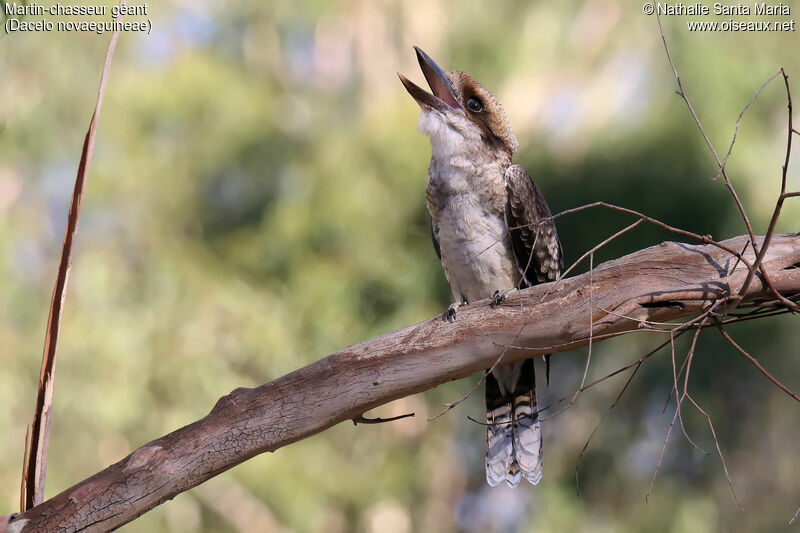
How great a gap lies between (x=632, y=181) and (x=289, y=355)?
257cm

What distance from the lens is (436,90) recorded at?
11.5 feet

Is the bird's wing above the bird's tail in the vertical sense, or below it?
above

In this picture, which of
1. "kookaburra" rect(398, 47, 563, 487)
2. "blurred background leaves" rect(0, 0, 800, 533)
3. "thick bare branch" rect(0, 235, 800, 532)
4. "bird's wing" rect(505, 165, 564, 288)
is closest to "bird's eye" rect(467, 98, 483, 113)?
"kookaburra" rect(398, 47, 563, 487)

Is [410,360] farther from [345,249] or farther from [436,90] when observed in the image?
[345,249]

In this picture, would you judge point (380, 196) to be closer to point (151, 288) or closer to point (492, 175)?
point (151, 288)

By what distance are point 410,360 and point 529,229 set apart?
1.25m

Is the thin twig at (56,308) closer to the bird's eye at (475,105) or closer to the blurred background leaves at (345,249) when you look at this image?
the bird's eye at (475,105)

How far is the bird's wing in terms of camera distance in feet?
10.2

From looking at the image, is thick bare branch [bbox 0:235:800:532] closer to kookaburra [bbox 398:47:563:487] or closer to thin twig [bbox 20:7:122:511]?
thin twig [bbox 20:7:122:511]

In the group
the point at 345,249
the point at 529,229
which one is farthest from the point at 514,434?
the point at 345,249

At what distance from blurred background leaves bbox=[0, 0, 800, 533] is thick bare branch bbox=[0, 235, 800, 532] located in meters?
3.62

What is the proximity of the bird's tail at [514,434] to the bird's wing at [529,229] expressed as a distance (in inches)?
14.6

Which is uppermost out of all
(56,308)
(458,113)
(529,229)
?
(458,113)

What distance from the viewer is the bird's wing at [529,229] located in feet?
10.2
